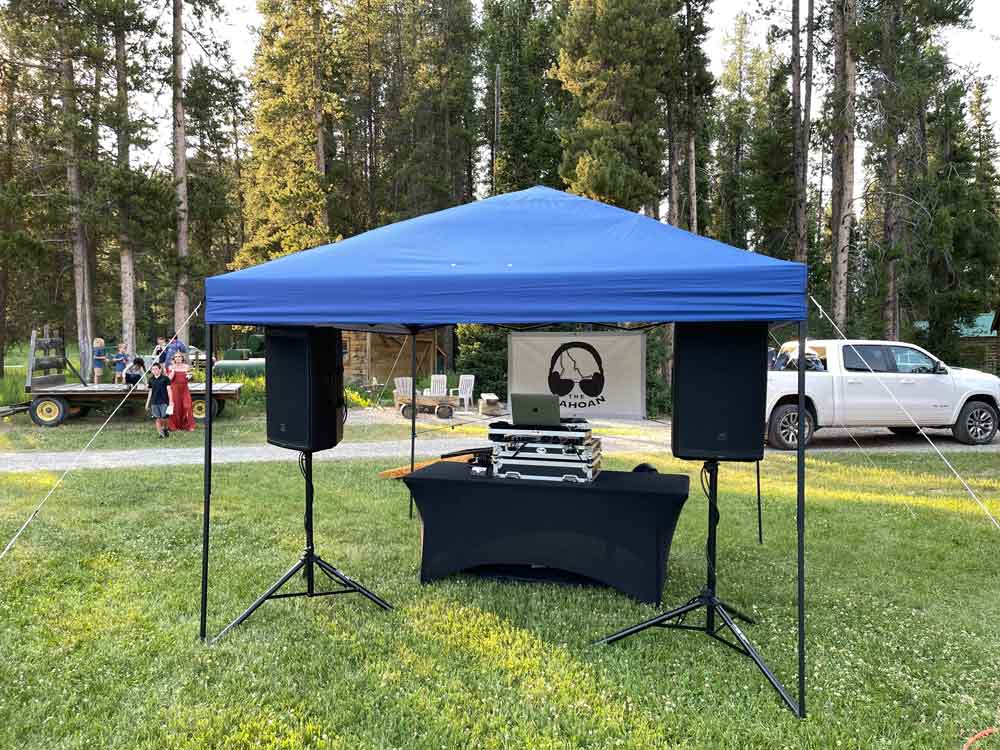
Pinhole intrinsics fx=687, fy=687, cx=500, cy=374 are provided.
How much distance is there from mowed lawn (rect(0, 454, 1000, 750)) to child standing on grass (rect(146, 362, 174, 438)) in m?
5.49

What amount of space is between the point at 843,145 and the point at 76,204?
19467 millimetres

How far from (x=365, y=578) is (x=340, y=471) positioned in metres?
4.22

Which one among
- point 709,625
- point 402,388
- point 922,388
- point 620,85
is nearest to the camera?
point 709,625

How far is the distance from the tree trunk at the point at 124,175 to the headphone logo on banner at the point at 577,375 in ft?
53.2

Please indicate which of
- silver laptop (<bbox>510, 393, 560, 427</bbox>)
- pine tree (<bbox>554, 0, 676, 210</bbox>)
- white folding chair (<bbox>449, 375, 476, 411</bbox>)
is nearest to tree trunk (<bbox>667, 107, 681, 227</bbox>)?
pine tree (<bbox>554, 0, 676, 210</bbox>)

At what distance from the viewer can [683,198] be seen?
86.8 ft

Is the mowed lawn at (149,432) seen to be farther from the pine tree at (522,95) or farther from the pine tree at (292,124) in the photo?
the pine tree at (522,95)

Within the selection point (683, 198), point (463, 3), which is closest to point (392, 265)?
point (683, 198)

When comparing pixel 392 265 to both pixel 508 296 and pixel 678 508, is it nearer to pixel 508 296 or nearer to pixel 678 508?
pixel 508 296

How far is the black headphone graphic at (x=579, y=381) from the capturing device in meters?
5.46

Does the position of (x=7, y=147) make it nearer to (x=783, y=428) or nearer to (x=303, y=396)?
(x=303, y=396)

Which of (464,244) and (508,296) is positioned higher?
(464,244)

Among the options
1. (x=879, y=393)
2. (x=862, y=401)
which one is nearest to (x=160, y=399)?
(x=862, y=401)

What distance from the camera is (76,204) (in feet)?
60.7
